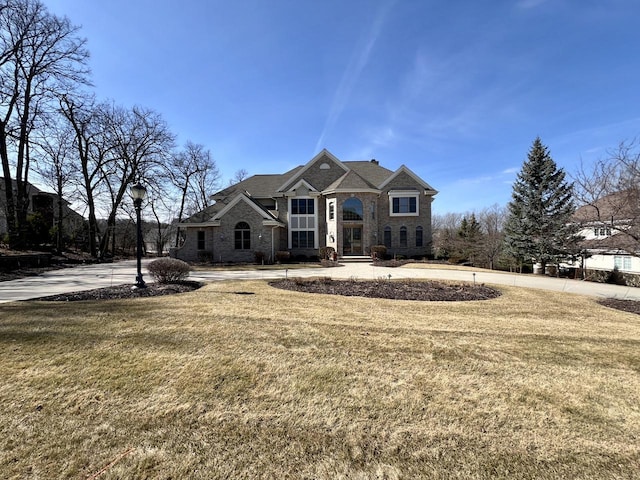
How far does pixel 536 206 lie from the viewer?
21297 mm

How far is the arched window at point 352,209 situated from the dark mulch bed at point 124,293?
57.4ft

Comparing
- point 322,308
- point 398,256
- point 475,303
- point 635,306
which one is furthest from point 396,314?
point 398,256

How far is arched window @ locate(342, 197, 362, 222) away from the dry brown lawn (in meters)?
20.4

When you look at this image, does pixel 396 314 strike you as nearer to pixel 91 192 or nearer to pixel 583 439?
pixel 583 439

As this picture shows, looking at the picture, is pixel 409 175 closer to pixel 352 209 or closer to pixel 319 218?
pixel 352 209

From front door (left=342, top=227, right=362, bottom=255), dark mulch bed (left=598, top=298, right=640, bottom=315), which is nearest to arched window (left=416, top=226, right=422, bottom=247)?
front door (left=342, top=227, right=362, bottom=255)

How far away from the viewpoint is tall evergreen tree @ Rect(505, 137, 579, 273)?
20.0 metres

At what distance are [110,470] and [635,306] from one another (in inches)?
534

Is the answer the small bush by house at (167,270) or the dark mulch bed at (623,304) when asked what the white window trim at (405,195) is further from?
the small bush by house at (167,270)

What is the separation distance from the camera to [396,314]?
268 inches

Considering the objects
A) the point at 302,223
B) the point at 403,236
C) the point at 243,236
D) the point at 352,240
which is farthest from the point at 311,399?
the point at 403,236

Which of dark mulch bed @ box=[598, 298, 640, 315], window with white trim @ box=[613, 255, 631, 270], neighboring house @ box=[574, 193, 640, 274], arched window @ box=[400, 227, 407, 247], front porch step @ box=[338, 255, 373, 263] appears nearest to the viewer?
dark mulch bed @ box=[598, 298, 640, 315]

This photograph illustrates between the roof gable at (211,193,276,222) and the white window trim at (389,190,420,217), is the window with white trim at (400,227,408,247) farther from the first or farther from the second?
the roof gable at (211,193,276,222)

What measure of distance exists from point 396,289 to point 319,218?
17638 mm
